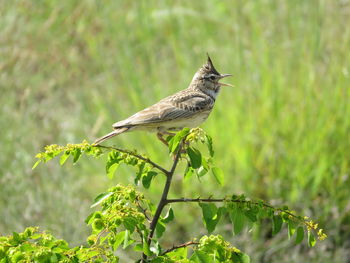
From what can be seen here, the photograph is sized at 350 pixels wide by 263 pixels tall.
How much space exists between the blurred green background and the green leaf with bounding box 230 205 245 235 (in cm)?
348

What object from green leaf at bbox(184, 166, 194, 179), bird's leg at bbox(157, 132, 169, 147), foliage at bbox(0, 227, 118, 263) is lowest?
foliage at bbox(0, 227, 118, 263)

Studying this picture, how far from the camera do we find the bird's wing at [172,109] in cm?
443

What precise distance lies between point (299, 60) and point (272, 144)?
105 centimetres

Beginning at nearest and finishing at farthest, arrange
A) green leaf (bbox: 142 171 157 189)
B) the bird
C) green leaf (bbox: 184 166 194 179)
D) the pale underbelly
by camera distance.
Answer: green leaf (bbox: 142 171 157 189) < green leaf (bbox: 184 166 194 179) < the bird < the pale underbelly

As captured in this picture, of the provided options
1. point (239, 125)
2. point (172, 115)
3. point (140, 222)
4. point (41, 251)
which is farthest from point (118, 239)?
point (239, 125)

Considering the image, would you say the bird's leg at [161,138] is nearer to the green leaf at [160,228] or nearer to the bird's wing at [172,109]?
the bird's wing at [172,109]

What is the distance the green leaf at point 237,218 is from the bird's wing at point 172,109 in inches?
63.3

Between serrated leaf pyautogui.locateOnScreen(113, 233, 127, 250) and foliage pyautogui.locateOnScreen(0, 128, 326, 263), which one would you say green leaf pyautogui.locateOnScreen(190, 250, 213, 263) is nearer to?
foliage pyautogui.locateOnScreen(0, 128, 326, 263)

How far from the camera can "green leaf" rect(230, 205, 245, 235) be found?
2.78m

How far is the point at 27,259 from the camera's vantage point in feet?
8.54

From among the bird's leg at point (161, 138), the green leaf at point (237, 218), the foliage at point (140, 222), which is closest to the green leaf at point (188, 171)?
the foliage at point (140, 222)

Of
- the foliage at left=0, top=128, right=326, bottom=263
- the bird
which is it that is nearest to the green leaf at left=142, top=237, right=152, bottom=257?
the foliage at left=0, top=128, right=326, bottom=263

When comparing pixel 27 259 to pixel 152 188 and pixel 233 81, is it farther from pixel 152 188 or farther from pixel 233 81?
pixel 233 81

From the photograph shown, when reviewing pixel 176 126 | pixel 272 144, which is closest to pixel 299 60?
pixel 272 144
